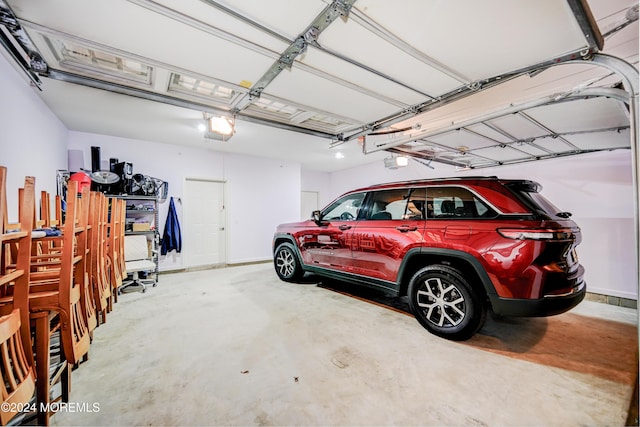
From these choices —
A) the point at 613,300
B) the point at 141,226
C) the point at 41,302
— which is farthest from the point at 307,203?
the point at 41,302

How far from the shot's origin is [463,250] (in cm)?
232

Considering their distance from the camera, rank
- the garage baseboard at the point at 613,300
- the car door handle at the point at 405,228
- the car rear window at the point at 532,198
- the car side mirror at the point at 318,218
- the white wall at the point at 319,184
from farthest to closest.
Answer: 1. the white wall at the point at 319,184
2. the car side mirror at the point at 318,218
3. the garage baseboard at the point at 613,300
4. the car door handle at the point at 405,228
5. the car rear window at the point at 532,198

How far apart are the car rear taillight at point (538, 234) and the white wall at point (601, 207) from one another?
3.14 metres

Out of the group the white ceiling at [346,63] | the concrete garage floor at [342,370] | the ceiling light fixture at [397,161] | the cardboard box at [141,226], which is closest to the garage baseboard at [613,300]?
the concrete garage floor at [342,370]

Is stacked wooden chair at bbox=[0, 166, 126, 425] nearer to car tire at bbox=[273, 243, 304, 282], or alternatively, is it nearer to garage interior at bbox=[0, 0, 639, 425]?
garage interior at bbox=[0, 0, 639, 425]

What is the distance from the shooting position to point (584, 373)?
6.35 feet

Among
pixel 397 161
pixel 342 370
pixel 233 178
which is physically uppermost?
pixel 397 161

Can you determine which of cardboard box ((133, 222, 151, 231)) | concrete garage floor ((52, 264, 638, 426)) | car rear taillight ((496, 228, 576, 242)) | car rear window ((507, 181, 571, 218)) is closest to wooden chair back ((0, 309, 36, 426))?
concrete garage floor ((52, 264, 638, 426))

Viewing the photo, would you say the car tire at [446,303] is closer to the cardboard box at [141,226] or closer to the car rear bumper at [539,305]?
the car rear bumper at [539,305]

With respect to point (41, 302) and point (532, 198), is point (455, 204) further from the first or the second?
point (41, 302)

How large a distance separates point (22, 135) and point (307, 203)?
653 centimetres

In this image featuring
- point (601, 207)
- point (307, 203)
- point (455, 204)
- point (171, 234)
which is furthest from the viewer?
point (307, 203)

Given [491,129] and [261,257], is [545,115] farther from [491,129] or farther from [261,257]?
[261,257]

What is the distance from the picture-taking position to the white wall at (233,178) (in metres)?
4.91
